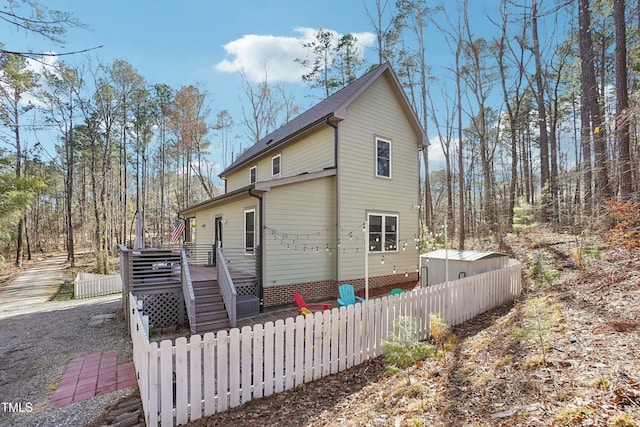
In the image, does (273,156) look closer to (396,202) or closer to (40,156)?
(396,202)

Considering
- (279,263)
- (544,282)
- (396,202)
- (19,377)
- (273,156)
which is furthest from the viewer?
(273,156)

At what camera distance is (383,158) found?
12.3 metres

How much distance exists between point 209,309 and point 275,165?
7791 millimetres

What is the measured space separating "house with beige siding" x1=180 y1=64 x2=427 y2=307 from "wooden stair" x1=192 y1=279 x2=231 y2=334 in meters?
1.46

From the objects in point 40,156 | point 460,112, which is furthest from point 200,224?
point 40,156

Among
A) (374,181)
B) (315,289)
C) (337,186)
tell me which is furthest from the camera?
(374,181)

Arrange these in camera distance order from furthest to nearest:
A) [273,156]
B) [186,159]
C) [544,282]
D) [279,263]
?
[186,159] < [273,156] < [279,263] < [544,282]

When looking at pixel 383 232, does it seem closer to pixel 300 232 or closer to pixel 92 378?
pixel 300 232

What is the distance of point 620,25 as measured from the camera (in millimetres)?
8391

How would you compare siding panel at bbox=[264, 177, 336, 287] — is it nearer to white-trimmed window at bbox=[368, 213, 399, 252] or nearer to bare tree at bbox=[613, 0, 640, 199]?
white-trimmed window at bbox=[368, 213, 399, 252]

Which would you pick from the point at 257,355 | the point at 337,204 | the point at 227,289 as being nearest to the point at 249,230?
the point at 337,204

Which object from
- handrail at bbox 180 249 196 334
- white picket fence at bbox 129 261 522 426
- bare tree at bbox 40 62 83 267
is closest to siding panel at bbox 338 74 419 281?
white picket fence at bbox 129 261 522 426

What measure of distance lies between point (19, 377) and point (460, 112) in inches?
896

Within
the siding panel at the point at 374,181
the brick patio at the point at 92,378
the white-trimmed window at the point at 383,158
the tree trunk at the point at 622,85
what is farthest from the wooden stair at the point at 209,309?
the tree trunk at the point at 622,85
